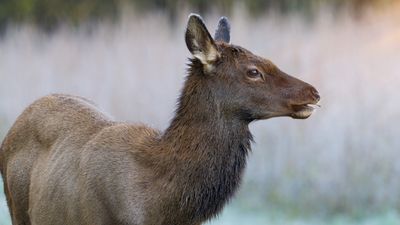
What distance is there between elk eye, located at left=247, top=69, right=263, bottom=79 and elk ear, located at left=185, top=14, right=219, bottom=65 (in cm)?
21

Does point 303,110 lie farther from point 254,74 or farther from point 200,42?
point 200,42

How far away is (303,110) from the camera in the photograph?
6.80m

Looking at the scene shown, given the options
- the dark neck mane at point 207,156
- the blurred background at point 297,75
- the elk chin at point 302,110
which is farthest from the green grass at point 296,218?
the elk chin at point 302,110

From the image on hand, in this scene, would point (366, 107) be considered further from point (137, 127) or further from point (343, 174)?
point (137, 127)

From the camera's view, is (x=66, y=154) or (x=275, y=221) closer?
(x=66, y=154)

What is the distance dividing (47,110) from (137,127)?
0.90m

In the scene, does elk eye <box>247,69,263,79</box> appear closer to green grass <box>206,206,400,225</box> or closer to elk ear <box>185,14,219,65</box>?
elk ear <box>185,14,219,65</box>

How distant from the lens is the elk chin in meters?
6.79

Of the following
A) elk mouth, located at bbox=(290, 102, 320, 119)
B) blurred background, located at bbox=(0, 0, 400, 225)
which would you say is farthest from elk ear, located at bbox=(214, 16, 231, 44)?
blurred background, located at bbox=(0, 0, 400, 225)

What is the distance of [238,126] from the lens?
6820 millimetres

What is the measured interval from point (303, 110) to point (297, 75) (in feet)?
26.1

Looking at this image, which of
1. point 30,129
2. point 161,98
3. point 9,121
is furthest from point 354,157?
point 30,129

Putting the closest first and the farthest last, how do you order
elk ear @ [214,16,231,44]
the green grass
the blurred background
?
elk ear @ [214,16,231,44] → the green grass → the blurred background

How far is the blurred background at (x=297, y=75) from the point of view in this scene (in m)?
13.1
